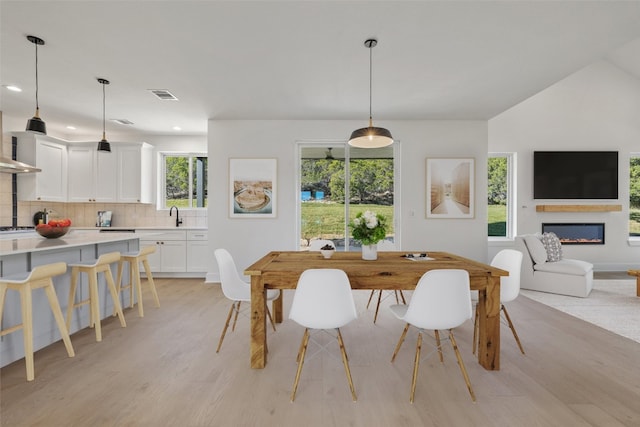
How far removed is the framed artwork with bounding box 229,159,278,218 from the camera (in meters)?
4.61

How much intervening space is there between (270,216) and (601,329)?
4239mm

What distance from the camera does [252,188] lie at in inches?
182

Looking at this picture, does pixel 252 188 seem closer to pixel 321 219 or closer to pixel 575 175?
pixel 321 219

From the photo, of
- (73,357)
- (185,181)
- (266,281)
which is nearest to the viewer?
(266,281)

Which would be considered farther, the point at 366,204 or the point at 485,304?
the point at 366,204

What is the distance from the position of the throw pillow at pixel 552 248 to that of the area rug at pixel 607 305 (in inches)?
23.4

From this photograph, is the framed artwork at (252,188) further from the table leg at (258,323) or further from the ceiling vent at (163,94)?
the table leg at (258,323)

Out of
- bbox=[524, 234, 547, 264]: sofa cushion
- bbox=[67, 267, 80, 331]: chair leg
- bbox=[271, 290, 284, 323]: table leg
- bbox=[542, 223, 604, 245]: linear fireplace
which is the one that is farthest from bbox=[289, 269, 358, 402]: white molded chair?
bbox=[542, 223, 604, 245]: linear fireplace

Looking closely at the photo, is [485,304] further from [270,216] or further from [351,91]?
[270,216]

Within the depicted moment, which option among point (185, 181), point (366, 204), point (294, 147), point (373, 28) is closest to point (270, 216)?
point (294, 147)

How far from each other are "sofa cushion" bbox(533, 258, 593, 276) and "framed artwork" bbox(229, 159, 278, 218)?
165 inches

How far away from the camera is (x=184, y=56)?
2734mm

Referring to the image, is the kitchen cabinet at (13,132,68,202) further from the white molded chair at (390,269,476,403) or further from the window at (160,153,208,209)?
the white molded chair at (390,269,476,403)

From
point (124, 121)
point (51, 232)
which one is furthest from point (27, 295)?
point (124, 121)
